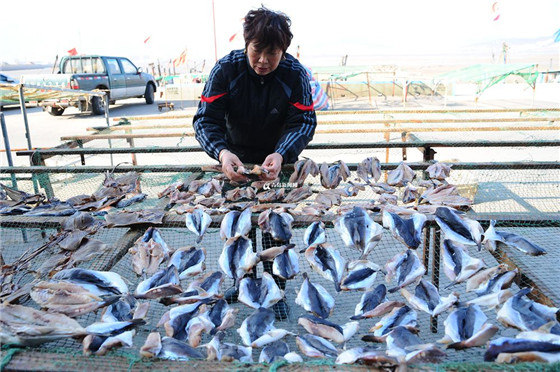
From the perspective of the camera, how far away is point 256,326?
1.67m

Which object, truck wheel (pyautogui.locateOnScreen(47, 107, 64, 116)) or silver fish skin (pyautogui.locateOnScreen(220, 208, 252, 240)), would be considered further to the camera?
truck wheel (pyautogui.locateOnScreen(47, 107, 64, 116))

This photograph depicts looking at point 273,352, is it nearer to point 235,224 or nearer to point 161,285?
point 161,285

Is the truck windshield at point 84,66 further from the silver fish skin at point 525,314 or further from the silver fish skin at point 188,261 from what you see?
the silver fish skin at point 525,314

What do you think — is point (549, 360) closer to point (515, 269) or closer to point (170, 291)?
point (515, 269)

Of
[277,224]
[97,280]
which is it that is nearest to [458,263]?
[277,224]

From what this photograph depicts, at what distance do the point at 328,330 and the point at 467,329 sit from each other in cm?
53

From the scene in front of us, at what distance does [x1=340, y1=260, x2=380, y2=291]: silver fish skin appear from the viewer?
1.86 metres

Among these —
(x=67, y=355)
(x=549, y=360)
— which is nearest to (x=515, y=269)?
(x=549, y=360)

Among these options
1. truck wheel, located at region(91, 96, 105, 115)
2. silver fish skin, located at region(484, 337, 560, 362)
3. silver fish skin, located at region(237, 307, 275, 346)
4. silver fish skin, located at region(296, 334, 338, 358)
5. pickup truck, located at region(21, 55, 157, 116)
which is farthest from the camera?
truck wheel, located at region(91, 96, 105, 115)

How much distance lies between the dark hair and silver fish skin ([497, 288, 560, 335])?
76.9 inches

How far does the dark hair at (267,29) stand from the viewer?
8.41 feet

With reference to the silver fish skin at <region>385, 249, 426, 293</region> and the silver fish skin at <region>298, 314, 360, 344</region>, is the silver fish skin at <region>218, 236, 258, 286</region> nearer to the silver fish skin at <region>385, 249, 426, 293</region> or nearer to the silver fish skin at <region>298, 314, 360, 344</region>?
the silver fish skin at <region>298, 314, 360, 344</region>

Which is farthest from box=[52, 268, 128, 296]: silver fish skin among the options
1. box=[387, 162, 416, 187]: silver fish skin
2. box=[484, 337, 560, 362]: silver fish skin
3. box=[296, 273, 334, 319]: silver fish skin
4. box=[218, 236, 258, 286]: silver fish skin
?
box=[387, 162, 416, 187]: silver fish skin

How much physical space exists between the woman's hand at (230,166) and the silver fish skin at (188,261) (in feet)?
2.49
